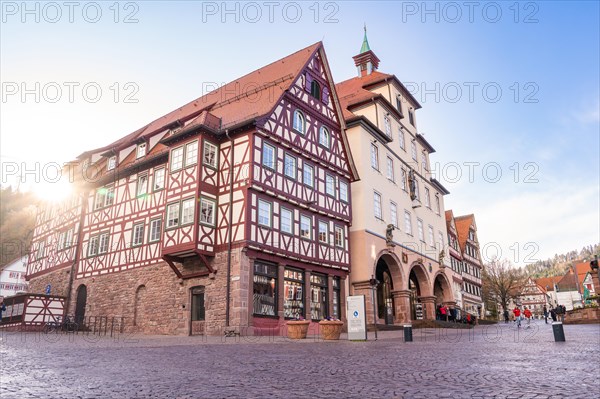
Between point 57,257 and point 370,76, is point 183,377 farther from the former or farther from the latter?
point 370,76

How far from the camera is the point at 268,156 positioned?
24906mm

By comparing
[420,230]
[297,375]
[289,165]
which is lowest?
[297,375]

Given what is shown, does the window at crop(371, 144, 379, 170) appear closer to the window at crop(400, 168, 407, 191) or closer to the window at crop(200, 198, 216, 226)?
the window at crop(400, 168, 407, 191)

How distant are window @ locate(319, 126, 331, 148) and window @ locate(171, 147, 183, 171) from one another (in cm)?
810

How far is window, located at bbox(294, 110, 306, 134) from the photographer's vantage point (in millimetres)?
27188

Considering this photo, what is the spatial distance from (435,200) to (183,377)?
39.6 meters

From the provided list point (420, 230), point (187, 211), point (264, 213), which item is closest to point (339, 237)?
point (264, 213)

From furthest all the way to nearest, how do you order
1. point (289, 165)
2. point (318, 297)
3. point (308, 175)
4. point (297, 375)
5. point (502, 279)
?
point (502, 279), point (308, 175), point (318, 297), point (289, 165), point (297, 375)

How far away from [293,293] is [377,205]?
1048 centimetres

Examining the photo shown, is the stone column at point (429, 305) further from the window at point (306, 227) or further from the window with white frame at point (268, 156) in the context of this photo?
the window with white frame at point (268, 156)

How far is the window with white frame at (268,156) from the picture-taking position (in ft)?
80.9

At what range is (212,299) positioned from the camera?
22.7 m

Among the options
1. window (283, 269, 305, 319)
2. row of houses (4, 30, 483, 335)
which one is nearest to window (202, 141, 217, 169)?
row of houses (4, 30, 483, 335)

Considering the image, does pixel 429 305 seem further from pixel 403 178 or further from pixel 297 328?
pixel 297 328
